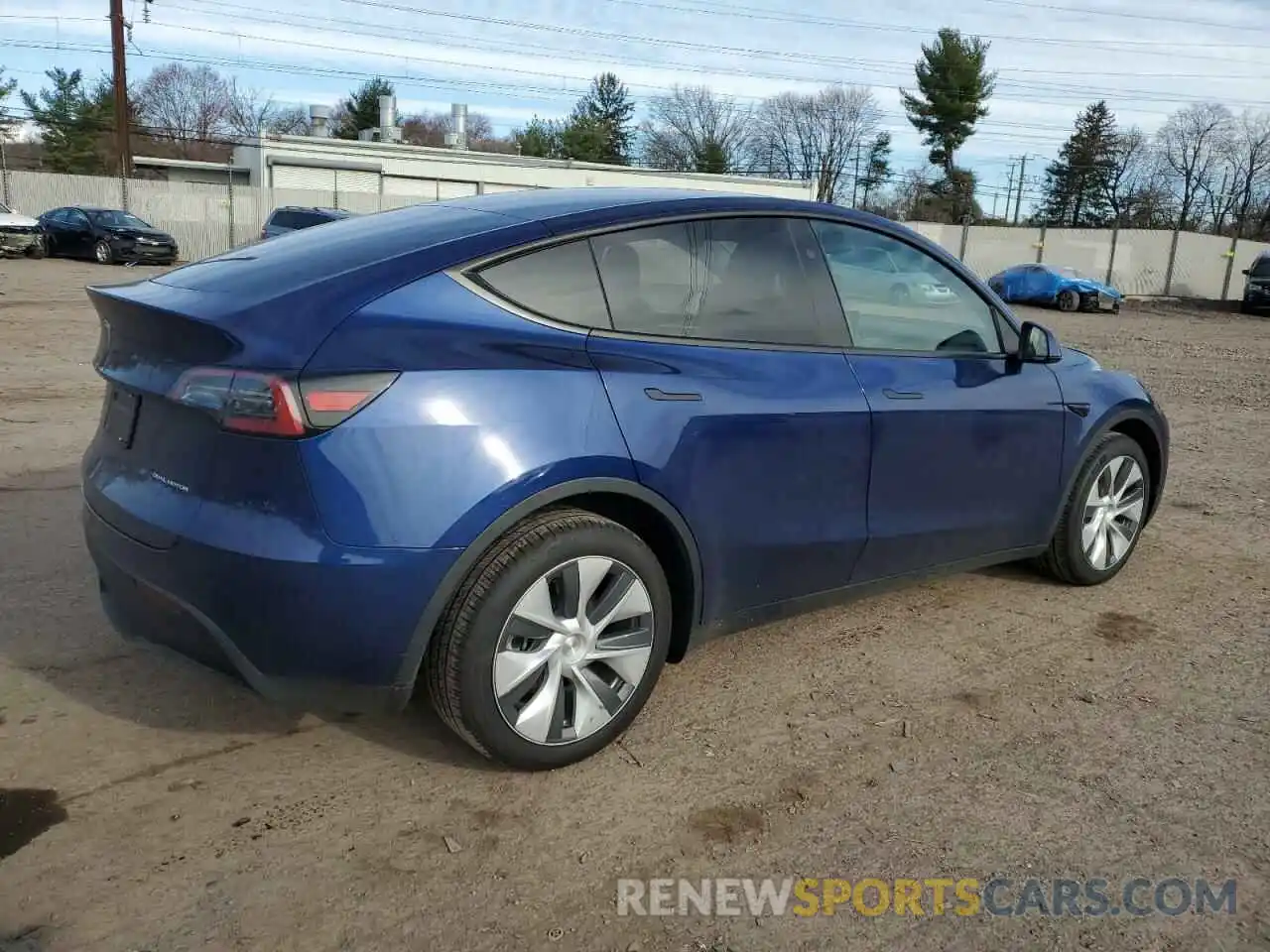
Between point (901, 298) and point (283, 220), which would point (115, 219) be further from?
point (901, 298)

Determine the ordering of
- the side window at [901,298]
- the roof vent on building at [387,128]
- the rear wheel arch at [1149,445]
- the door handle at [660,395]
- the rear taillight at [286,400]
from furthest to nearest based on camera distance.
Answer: the roof vent on building at [387,128], the rear wheel arch at [1149,445], the side window at [901,298], the door handle at [660,395], the rear taillight at [286,400]

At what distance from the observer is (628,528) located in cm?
323

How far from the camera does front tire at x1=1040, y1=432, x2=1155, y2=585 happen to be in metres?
4.71

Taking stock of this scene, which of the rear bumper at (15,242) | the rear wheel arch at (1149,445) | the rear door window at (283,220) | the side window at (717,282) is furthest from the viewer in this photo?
the rear bumper at (15,242)

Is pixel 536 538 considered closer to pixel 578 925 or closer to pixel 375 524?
pixel 375 524

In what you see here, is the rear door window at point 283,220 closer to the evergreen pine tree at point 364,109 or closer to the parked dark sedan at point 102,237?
the parked dark sedan at point 102,237

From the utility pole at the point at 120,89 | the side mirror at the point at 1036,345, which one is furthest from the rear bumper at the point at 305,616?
the utility pole at the point at 120,89

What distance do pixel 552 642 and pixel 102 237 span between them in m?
28.0

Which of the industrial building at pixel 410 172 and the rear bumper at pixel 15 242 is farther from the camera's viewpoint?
the industrial building at pixel 410 172

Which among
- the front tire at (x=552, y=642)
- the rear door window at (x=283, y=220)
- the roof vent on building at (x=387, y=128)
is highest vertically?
the roof vent on building at (x=387, y=128)

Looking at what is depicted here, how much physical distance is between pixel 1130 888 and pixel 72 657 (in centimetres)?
349

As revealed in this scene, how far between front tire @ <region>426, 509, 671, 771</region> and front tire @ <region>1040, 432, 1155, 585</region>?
236cm

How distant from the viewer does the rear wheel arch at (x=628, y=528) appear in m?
2.79

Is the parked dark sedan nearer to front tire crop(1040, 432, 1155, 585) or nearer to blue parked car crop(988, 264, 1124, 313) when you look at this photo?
blue parked car crop(988, 264, 1124, 313)
